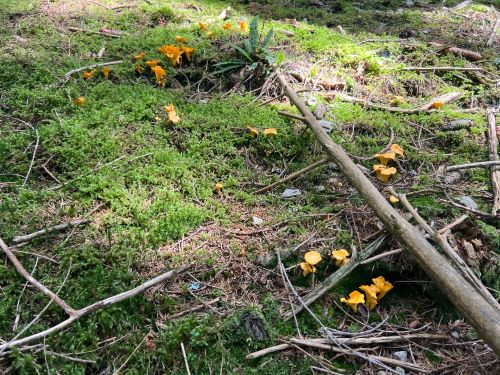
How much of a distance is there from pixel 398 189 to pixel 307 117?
3.50 feet

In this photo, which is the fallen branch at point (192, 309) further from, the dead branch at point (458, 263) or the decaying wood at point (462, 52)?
the decaying wood at point (462, 52)

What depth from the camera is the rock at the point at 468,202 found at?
3585 millimetres

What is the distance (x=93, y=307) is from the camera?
8.40 feet

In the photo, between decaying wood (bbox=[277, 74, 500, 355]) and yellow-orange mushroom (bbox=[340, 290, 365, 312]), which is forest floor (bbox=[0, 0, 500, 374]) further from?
decaying wood (bbox=[277, 74, 500, 355])

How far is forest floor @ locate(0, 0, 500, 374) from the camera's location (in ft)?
8.60

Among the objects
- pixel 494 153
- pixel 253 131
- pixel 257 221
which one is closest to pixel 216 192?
pixel 257 221

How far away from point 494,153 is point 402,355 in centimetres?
249

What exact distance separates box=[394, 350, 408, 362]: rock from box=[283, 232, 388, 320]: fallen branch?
57 centimetres

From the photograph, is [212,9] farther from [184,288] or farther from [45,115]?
[184,288]

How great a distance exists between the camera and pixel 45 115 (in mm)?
4238

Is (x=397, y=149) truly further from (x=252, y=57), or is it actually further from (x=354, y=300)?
(x=252, y=57)

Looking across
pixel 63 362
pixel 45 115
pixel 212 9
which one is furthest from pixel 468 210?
pixel 212 9

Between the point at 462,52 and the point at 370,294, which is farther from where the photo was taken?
the point at 462,52

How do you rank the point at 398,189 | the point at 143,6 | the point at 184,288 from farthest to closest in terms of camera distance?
the point at 143,6 < the point at 398,189 < the point at 184,288
